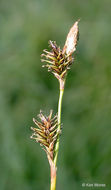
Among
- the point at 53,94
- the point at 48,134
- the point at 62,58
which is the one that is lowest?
the point at 48,134

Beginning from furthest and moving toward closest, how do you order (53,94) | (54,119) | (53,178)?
(53,94)
(54,119)
(53,178)

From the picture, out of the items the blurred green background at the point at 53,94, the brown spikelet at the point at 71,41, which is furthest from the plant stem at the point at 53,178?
the blurred green background at the point at 53,94

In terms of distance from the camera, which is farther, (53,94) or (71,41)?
(53,94)

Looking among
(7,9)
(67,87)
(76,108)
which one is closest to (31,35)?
(7,9)

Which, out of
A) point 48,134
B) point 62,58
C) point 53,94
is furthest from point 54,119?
point 53,94

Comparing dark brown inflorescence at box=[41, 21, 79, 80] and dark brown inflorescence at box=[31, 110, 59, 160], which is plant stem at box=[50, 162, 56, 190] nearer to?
dark brown inflorescence at box=[31, 110, 59, 160]

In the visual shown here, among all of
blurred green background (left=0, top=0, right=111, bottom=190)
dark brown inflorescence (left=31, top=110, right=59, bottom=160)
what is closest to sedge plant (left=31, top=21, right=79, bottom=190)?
dark brown inflorescence (left=31, top=110, right=59, bottom=160)

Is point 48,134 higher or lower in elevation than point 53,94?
lower

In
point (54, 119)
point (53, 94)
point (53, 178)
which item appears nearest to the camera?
point (53, 178)

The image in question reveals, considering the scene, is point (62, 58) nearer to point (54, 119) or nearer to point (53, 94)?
point (54, 119)
